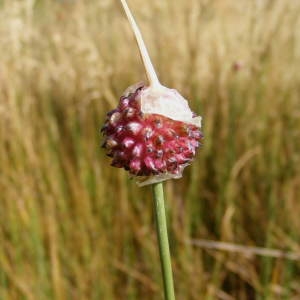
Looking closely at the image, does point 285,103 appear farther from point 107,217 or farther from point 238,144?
point 107,217

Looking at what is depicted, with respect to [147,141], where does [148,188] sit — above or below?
below

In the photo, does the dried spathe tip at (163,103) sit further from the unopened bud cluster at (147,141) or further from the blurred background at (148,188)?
the blurred background at (148,188)

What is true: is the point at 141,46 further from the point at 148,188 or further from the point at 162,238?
the point at 148,188

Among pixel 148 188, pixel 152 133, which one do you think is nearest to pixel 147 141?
pixel 152 133

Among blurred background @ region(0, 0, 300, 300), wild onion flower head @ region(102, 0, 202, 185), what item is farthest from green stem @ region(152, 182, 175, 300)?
blurred background @ region(0, 0, 300, 300)

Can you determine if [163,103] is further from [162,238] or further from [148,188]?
[148,188]

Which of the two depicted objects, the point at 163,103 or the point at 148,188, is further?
the point at 148,188

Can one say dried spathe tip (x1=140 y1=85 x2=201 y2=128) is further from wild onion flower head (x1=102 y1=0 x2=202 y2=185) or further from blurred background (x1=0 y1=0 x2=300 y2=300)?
blurred background (x1=0 y1=0 x2=300 y2=300)
